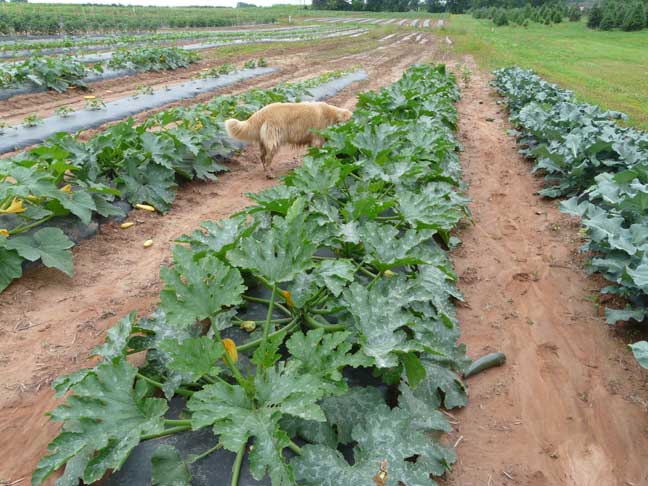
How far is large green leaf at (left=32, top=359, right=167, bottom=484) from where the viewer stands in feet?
5.52

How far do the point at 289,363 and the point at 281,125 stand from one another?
4988mm

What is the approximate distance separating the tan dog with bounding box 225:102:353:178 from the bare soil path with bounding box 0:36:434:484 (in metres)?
0.68

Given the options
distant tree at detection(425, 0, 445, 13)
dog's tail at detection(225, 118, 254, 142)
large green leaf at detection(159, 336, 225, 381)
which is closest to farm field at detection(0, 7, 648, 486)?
large green leaf at detection(159, 336, 225, 381)

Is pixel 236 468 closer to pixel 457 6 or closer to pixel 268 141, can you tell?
pixel 268 141

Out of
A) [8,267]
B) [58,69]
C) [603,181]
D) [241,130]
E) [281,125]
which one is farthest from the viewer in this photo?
[58,69]

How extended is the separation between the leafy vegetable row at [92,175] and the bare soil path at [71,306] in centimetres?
22

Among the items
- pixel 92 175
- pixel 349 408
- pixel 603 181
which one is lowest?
pixel 92 175

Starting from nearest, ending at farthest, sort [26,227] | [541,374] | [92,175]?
[541,374] → [26,227] → [92,175]

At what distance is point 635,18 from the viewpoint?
36312mm

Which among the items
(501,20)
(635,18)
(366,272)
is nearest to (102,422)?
(366,272)

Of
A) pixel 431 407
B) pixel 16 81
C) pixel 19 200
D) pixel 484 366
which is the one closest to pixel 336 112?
pixel 19 200

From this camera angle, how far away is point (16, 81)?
34.9 ft

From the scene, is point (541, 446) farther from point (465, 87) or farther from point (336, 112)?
point (465, 87)

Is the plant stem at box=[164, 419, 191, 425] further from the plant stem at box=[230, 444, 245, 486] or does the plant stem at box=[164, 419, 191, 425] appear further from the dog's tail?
the dog's tail
